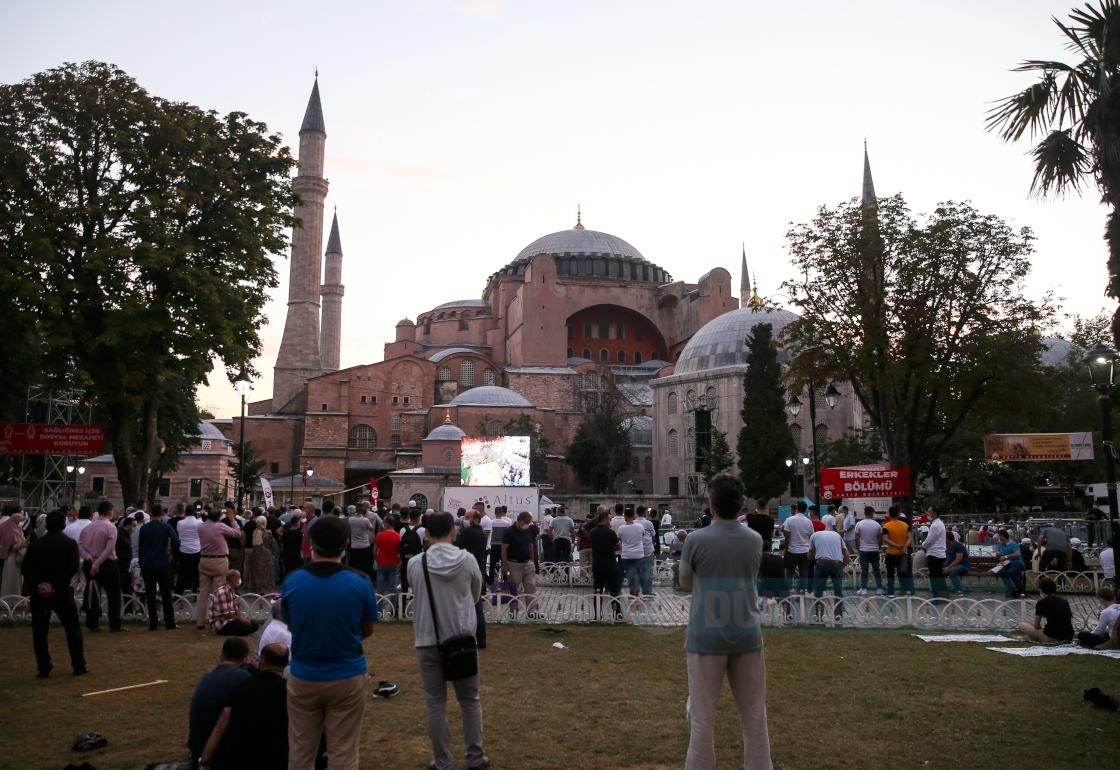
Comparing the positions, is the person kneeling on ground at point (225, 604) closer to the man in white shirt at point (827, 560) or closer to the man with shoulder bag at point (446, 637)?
the man with shoulder bag at point (446, 637)

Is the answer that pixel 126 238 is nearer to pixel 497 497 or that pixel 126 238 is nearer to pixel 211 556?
pixel 211 556

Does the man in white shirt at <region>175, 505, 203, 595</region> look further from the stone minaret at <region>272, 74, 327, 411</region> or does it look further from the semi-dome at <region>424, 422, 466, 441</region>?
the stone minaret at <region>272, 74, 327, 411</region>

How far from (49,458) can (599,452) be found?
26.5 meters

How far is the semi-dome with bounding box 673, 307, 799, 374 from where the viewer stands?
148 feet

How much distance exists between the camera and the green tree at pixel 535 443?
50.7 meters

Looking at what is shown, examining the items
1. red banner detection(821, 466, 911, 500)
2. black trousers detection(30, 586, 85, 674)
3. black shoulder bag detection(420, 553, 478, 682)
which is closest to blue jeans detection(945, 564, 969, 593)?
red banner detection(821, 466, 911, 500)

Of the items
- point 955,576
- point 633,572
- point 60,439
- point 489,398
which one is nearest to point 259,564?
point 633,572

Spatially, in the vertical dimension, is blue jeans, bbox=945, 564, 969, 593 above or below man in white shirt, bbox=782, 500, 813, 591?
below

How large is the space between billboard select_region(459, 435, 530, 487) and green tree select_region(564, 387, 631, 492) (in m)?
18.6

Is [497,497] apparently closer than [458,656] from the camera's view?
No

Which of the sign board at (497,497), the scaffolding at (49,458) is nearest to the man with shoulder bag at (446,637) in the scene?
the sign board at (497,497)

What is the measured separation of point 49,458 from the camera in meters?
29.2

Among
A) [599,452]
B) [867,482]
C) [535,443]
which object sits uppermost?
[535,443]

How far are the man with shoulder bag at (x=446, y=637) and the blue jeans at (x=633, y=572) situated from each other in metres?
7.48
